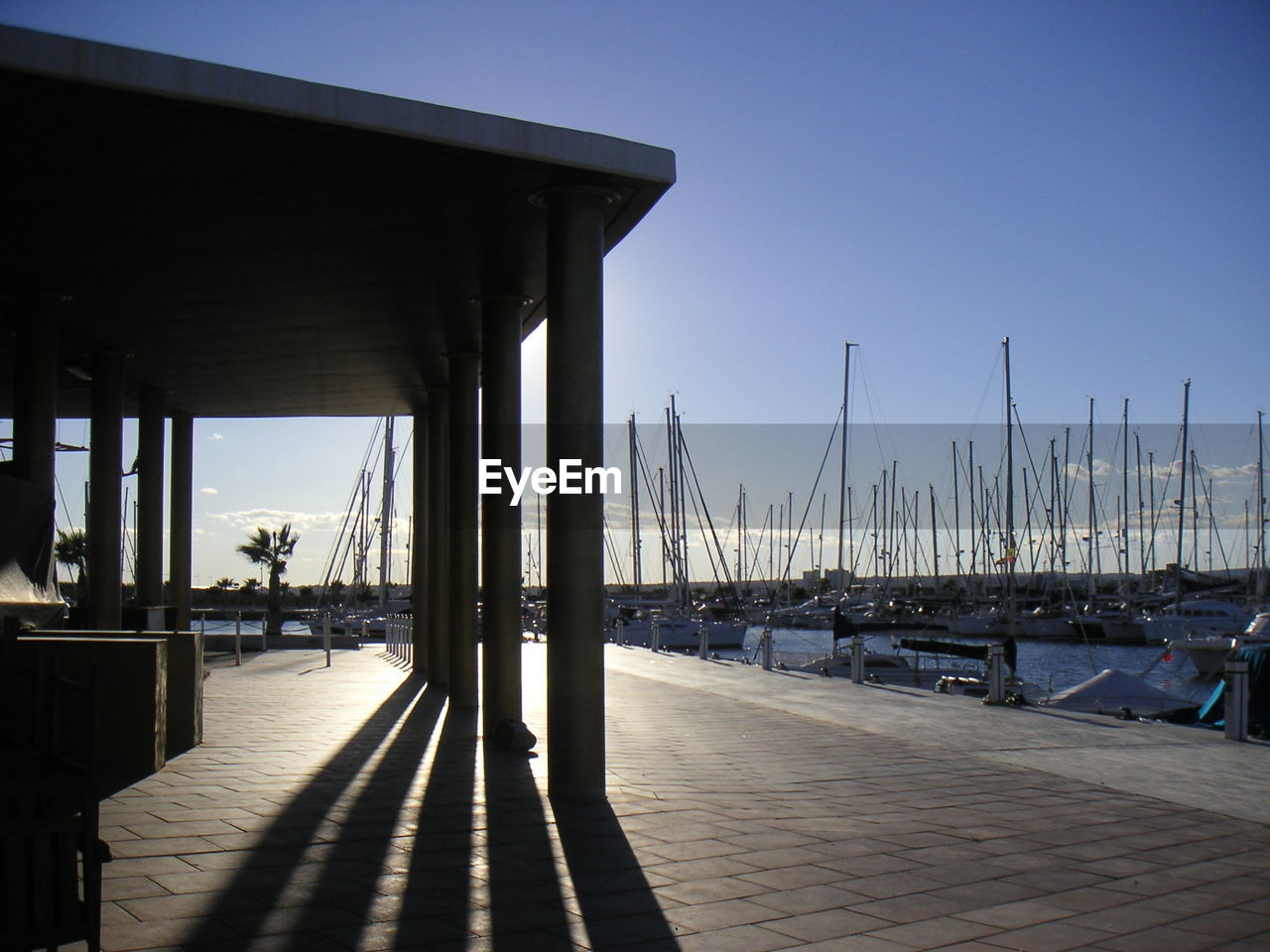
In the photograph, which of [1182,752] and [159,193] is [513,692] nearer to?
[159,193]

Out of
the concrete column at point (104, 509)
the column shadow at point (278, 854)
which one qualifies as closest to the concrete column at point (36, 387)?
the concrete column at point (104, 509)

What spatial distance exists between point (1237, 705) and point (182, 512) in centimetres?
1837

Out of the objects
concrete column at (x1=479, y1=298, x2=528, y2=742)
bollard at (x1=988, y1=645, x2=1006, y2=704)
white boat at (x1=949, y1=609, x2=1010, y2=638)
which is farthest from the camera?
white boat at (x1=949, y1=609, x2=1010, y2=638)

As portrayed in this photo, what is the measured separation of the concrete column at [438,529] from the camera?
684 inches

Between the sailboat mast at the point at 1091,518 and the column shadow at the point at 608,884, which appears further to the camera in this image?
the sailboat mast at the point at 1091,518

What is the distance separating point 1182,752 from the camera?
11094mm

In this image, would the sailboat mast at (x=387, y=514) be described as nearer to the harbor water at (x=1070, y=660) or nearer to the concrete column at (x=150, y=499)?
the harbor water at (x=1070, y=660)

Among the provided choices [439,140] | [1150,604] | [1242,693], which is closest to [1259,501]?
[1150,604]

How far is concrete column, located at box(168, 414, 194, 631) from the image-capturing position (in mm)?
21547

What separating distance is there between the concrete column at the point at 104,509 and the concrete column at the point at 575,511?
32.2ft

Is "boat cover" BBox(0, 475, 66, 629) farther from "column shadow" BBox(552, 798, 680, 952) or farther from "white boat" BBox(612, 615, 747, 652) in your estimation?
"white boat" BBox(612, 615, 747, 652)

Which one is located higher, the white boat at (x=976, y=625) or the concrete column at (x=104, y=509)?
the concrete column at (x=104, y=509)

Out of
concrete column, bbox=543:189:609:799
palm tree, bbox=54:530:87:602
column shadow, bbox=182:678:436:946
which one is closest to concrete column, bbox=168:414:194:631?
column shadow, bbox=182:678:436:946

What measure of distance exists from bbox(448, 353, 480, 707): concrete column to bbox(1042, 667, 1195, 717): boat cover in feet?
40.6
